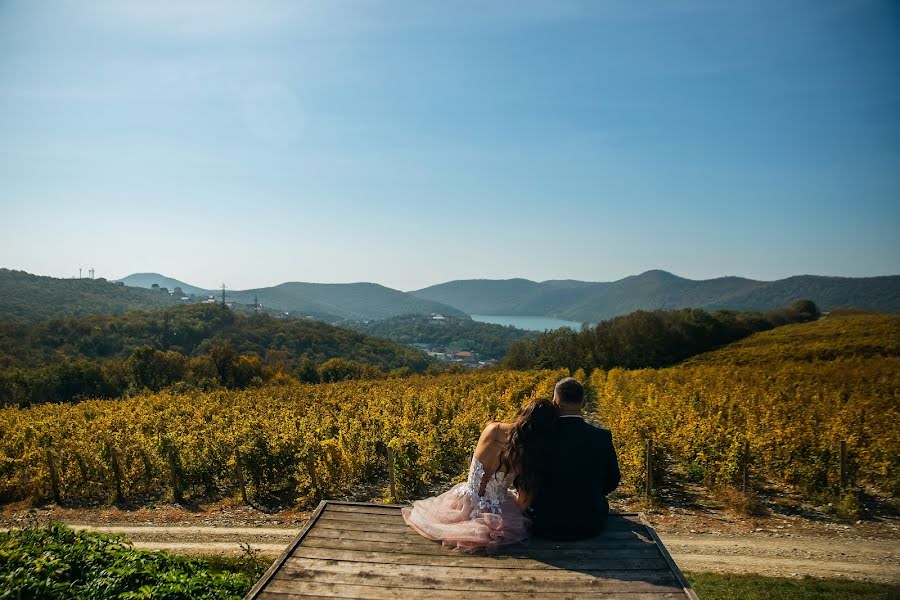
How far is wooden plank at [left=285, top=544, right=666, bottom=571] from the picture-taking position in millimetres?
4156

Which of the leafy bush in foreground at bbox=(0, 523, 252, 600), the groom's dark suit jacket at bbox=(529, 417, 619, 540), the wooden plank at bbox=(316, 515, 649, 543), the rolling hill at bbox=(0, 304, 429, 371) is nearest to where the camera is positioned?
the leafy bush in foreground at bbox=(0, 523, 252, 600)

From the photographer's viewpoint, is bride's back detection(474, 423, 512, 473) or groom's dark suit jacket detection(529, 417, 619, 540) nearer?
groom's dark suit jacket detection(529, 417, 619, 540)

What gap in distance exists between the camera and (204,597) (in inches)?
195

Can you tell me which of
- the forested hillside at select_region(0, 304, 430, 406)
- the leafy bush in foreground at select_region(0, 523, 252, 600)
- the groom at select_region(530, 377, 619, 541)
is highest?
the groom at select_region(530, 377, 619, 541)

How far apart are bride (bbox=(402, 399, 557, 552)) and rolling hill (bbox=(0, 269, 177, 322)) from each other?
103779 mm

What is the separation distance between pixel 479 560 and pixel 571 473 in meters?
1.13

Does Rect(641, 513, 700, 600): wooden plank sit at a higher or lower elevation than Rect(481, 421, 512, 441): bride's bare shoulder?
lower

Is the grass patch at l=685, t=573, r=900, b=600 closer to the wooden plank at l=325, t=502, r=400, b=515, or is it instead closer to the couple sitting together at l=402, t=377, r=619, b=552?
the couple sitting together at l=402, t=377, r=619, b=552

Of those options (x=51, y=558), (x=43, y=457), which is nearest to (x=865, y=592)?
(x=51, y=558)

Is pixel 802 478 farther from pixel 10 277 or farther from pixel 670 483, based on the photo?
pixel 10 277

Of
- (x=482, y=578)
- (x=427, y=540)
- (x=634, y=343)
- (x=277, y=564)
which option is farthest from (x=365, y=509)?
(x=634, y=343)

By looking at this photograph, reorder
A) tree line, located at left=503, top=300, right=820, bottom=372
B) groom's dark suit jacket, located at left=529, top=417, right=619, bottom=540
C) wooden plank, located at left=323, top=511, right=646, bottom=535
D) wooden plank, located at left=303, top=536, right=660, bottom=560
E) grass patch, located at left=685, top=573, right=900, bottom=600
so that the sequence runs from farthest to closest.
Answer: tree line, located at left=503, top=300, right=820, bottom=372 < grass patch, located at left=685, top=573, right=900, bottom=600 < wooden plank, located at left=323, top=511, right=646, bottom=535 < groom's dark suit jacket, located at left=529, top=417, right=619, bottom=540 < wooden plank, located at left=303, top=536, right=660, bottom=560

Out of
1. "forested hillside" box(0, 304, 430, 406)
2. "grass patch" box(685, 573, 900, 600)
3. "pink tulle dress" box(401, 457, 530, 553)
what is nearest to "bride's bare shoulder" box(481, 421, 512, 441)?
"pink tulle dress" box(401, 457, 530, 553)

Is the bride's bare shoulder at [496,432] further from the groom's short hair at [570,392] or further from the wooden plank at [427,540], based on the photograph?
the wooden plank at [427,540]
